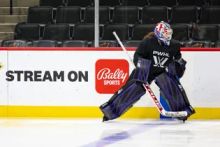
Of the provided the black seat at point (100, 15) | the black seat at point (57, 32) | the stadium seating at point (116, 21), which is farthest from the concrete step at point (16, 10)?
the black seat at point (100, 15)

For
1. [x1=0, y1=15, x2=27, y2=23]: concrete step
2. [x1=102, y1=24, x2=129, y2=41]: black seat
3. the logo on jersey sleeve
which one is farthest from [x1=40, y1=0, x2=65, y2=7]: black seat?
the logo on jersey sleeve

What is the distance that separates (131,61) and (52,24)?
6.87ft

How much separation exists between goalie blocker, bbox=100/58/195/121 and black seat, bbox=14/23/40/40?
7.06 ft

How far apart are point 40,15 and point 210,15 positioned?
2.52m

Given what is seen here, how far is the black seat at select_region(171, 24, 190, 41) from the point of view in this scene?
8.05 m

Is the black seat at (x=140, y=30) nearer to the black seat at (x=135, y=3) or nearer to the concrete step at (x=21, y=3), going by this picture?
the black seat at (x=135, y=3)

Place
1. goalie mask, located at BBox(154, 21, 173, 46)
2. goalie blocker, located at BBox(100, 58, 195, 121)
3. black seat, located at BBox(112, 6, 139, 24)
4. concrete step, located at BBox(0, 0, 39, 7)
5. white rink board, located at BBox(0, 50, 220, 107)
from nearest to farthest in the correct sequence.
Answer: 1. goalie mask, located at BBox(154, 21, 173, 46)
2. goalie blocker, located at BBox(100, 58, 195, 121)
3. white rink board, located at BBox(0, 50, 220, 107)
4. black seat, located at BBox(112, 6, 139, 24)
5. concrete step, located at BBox(0, 0, 39, 7)

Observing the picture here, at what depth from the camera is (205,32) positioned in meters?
8.06

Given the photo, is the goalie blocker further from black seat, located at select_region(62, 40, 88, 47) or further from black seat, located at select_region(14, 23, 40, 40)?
black seat, located at select_region(14, 23, 40, 40)

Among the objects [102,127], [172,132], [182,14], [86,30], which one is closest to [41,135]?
[102,127]

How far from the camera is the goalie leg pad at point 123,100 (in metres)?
6.98

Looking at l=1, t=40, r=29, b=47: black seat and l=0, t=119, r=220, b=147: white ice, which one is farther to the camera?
l=1, t=40, r=29, b=47: black seat

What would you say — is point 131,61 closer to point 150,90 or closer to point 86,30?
point 150,90

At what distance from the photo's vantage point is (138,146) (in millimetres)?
5504
